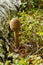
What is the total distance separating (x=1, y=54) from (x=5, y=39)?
421 mm

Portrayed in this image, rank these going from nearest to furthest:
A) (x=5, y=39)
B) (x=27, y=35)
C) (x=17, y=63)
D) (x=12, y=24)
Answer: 1. (x=17, y=63)
2. (x=12, y=24)
3. (x=5, y=39)
4. (x=27, y=35)

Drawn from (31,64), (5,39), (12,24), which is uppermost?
(12,24)

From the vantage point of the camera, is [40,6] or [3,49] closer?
[3,49]

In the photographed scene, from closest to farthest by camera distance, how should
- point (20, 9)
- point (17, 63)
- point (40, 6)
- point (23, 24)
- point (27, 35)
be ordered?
point (17, 63) < point (27, 35) < point (23, 24) < point (20, 9) < point (40, 6)

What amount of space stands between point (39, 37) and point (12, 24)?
0.62m

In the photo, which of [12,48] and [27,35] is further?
[27,35]

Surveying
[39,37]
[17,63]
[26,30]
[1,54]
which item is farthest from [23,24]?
[17,63]

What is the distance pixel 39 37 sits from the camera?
373 cm

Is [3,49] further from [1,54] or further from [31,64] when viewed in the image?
[31,64]

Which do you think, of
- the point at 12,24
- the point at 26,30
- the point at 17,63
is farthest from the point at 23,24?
the point at 17,63

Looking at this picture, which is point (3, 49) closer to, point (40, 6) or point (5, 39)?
point (5, 39)

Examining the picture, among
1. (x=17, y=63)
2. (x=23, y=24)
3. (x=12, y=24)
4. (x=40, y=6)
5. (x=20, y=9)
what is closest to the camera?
(x=17, y=63)

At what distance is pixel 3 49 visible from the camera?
3332 mm

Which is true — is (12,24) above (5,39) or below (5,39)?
above
